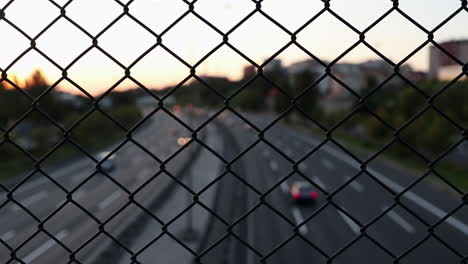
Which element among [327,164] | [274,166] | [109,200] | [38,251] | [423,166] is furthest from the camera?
[327,164]

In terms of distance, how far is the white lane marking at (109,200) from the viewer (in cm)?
2150

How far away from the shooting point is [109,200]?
22422 mm

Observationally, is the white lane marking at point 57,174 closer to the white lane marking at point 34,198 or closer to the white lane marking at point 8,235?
the white lane marking at point 34,198

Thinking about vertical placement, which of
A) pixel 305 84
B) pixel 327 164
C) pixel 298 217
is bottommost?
pixel 327 164

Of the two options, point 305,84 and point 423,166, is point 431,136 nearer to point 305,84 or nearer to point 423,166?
point 423,166

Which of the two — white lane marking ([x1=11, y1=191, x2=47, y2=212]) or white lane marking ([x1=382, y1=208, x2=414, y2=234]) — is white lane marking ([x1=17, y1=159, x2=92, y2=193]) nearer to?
Answer: white lane marking ([x1=11, y1=191, x2=47, y2=212])

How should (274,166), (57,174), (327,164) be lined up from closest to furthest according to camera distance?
1. (57,174)
2. (274,166)
3. (327,164)

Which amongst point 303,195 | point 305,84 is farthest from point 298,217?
point 305,84

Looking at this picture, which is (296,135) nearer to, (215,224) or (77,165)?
(77,165)

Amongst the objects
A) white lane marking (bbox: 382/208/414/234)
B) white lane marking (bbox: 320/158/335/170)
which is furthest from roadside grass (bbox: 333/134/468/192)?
white lane marking (bbox: 320/158/335/170)

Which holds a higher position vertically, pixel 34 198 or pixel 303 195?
pixel 34 198

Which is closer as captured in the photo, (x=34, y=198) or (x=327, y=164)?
(x=34, y=198)

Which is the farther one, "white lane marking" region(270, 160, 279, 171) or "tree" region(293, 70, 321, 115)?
"tree" region(293, 70, 321, 115)

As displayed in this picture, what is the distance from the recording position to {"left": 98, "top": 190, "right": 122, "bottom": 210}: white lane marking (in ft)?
70.5
